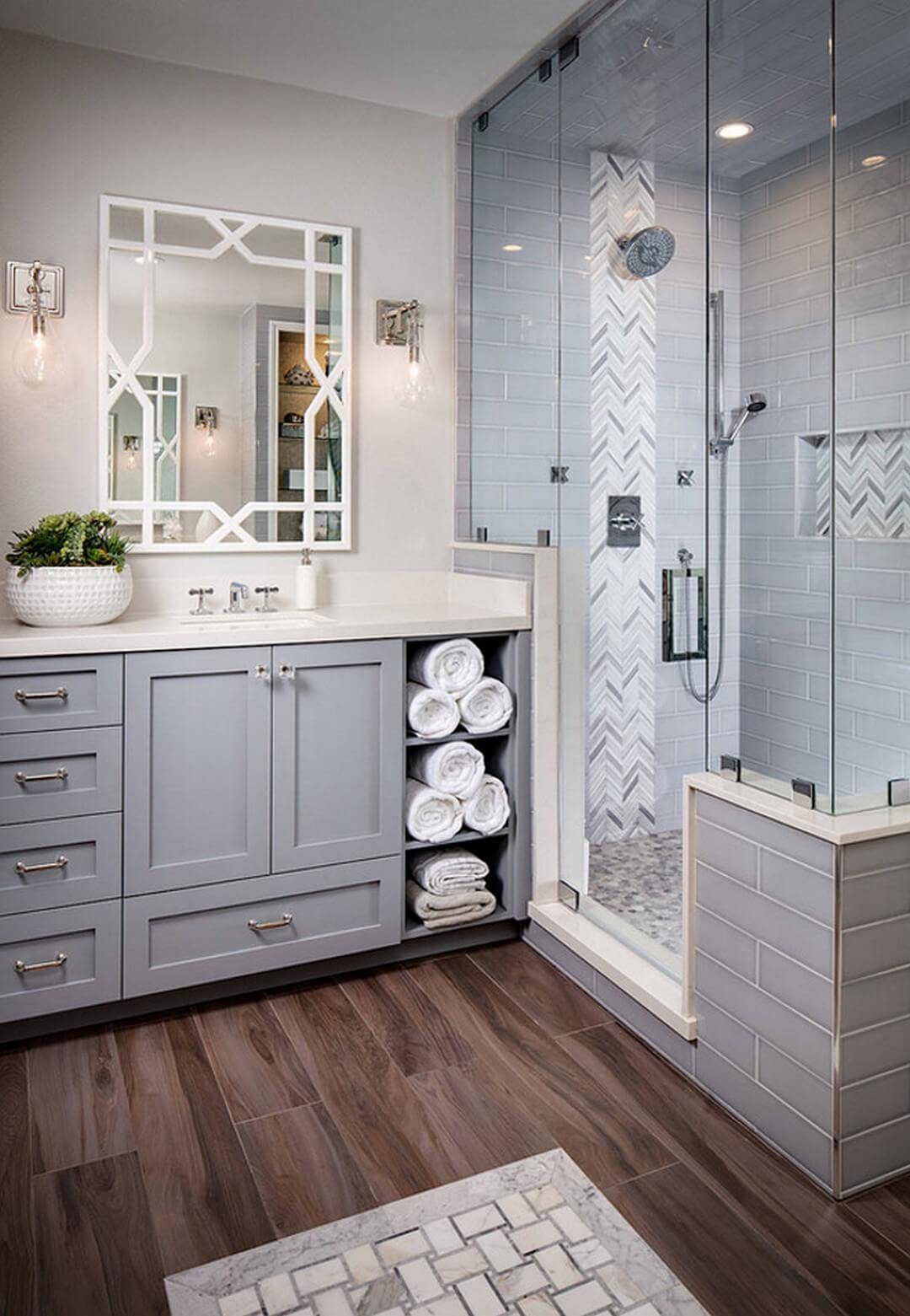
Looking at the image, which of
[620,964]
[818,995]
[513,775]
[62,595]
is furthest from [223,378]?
[818,995]

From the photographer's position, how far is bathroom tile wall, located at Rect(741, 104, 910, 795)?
1847mm

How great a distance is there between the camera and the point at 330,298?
3.08m

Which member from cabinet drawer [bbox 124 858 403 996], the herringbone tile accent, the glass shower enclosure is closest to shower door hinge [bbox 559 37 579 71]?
the glass shower enclosure

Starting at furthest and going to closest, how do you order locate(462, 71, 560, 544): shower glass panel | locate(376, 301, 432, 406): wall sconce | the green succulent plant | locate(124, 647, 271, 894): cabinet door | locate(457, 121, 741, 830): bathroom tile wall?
locate(376, 301, 432, 406): wall sconce → locate(462, 71, 560, 544): shower glass panel → the green succulent plant → locate(124, 647, 271, 894): cabinet door → locate(457, 121, 741, 830): bathroom tile wall

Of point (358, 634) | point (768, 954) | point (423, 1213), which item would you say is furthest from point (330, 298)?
point (423, 1213)

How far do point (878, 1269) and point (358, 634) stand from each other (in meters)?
1.73

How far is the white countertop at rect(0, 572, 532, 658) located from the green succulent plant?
0.16m

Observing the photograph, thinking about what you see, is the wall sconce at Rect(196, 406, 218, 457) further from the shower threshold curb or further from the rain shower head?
the shower threshold curb

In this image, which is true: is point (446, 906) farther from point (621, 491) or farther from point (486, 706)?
point (621, 491)

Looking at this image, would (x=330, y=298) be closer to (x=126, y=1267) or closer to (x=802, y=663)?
(x=802, y=663)

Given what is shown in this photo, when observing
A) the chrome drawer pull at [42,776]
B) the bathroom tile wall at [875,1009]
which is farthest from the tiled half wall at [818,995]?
the chrome drawer pull at [42,776]

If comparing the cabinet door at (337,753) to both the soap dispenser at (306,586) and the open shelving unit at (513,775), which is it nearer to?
the open shelving unit at (513,775)

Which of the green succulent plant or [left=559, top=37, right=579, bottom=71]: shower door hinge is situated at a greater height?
[left=559, top=37, right=579, bottom=71]: shower door hinge

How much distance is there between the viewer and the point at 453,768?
2.81 metres
